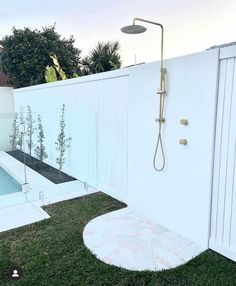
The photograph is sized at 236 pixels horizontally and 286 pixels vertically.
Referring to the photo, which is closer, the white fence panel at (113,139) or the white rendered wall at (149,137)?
the white rendered wall at (149,137)

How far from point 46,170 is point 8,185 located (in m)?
1.19

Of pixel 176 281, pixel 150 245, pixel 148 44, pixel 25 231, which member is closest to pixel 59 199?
pixel 25 231

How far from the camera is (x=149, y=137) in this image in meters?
3.82

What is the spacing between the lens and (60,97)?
639 centimetres

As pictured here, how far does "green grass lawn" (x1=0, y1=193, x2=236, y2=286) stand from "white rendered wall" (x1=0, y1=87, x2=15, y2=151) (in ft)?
17.4

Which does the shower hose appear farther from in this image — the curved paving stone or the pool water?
the pool water

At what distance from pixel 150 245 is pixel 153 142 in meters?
1.39

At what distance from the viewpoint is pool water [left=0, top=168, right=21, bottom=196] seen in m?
5.14

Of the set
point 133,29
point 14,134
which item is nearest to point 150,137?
point 133,29

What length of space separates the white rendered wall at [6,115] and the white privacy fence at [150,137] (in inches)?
125

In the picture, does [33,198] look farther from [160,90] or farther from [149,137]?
[160,90]

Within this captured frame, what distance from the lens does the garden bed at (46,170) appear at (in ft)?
19.3

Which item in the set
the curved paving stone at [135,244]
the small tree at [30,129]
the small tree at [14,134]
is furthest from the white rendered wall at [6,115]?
the curved paving stone at [135,244]

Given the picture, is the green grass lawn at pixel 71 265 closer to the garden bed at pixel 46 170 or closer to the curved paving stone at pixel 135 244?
the curved paving stone at pixel 135 244
